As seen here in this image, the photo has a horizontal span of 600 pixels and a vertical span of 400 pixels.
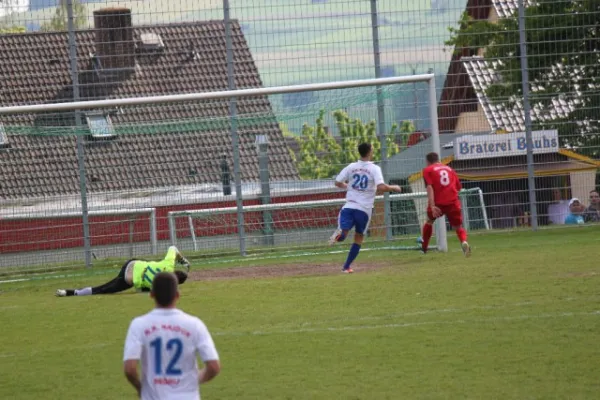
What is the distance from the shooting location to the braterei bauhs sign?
71.8 ft

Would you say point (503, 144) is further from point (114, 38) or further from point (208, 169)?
point (114, 38)

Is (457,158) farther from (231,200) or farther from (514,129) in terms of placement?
(231,200)

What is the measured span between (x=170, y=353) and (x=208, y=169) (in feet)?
47.6

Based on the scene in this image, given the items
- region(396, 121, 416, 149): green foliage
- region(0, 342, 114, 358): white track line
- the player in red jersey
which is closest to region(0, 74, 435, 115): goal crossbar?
region(396, 121, 416, 149): green foliage

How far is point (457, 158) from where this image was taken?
883 inches

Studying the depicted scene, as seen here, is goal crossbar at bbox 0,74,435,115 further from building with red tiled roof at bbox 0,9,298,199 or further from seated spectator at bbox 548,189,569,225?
seated spectator at bbox 548,189,569,225

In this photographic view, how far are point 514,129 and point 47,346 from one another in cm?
1310

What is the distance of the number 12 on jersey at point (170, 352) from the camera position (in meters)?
6.02

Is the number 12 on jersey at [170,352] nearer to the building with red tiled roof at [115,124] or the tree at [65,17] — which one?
the building with red tiled roof at [115,124]

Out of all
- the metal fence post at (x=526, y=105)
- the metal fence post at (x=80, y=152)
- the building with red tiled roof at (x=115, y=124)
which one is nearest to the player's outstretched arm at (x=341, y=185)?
the building with red tiled roof at (x=115, y=124)

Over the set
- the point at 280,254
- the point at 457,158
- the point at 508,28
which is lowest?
the point at 280,254

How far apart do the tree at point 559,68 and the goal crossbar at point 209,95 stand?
10.6 feet

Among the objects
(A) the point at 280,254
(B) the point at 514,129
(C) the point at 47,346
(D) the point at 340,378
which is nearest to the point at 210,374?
(D) the point at 340,378

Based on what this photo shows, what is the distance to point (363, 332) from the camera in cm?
1098
